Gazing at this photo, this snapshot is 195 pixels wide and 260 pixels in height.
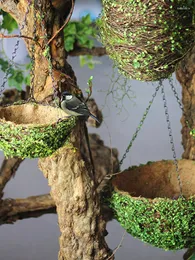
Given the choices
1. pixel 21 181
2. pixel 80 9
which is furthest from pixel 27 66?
pixel 21 181

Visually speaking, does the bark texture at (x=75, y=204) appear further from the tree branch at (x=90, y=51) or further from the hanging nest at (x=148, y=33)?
the tree branch at (x=90, y=51)

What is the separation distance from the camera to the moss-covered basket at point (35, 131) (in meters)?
1.32

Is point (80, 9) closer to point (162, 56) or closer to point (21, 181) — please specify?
point (21, 181)

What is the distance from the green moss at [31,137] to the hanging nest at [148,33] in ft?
0.92

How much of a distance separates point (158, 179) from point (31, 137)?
30.9 inches

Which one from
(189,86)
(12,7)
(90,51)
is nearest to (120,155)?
(90,51)

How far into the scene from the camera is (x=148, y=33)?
1461 mm

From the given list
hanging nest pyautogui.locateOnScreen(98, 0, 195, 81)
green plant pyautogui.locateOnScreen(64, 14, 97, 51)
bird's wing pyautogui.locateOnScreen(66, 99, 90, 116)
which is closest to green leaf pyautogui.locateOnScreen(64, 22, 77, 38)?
green plant pyautogui.locateOnScreen(64, 14, 97, 51)

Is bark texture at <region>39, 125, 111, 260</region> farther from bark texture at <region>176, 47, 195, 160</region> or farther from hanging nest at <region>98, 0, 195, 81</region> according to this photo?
bark texture at <region>176, 47, 195, 160</region>

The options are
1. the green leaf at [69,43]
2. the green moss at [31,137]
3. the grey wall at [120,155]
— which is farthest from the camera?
the green leaf at [69,43]

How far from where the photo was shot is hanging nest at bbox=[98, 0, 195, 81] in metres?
1.44

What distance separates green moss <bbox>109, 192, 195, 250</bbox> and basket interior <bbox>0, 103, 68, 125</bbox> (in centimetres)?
38

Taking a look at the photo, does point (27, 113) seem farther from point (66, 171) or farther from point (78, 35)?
point (78, 35)

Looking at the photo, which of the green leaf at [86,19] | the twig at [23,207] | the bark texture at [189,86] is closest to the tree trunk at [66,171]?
the bark texture at [189,86]
